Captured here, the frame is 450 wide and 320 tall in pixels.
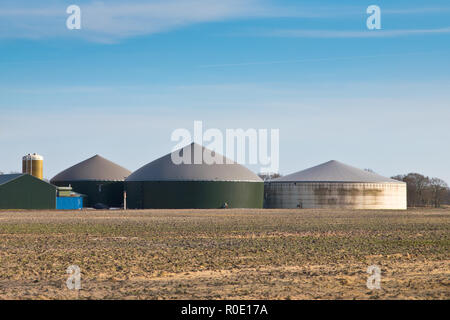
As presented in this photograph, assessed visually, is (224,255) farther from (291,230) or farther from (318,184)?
(318,184)

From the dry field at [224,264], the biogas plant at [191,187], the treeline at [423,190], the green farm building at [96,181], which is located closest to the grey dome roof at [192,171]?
the biogas plant at [191,187]

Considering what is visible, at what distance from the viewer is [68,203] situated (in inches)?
3142

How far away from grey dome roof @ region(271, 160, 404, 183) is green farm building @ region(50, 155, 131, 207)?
67.2ft

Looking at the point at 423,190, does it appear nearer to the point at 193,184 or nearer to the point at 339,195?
the point at 339,195

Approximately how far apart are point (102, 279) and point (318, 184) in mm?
69281

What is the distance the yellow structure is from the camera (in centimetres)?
8438

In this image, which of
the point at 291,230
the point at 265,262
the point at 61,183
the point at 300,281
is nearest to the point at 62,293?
the point at 300,281

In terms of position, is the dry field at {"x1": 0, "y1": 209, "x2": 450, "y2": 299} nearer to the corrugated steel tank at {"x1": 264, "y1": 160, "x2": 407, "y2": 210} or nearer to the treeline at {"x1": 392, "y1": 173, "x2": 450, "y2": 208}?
the corrugated steel tank at {"x1": 264, "y1": 160, "x2": 407, "y2": 210}

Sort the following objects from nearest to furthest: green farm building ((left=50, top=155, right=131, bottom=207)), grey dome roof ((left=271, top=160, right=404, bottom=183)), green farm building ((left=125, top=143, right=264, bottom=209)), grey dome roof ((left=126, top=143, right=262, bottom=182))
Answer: green farm building ((left=125, top=143, right=264, bottom=209))
grey dome roof ((left=126, top=143, right=262, bottom=182))
grey dome roof ((left=271, top=160, right=404, bottom=183))
green farm building ((left=50, top=155, right=131, bottom=207))

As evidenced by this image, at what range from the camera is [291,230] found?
36.0 meters

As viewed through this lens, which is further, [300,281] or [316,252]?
[316,252]

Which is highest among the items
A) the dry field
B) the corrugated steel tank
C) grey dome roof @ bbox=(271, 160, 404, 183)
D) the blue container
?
grey dome roof @ bbox=(271, 160, 404, 183)

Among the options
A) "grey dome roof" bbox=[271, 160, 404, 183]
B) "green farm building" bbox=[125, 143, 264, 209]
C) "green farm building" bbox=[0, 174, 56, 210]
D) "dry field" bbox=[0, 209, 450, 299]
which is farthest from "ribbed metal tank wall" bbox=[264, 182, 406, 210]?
"dry field" bbox=[0, 209, 450, 299]

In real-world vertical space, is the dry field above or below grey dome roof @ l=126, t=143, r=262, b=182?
below
